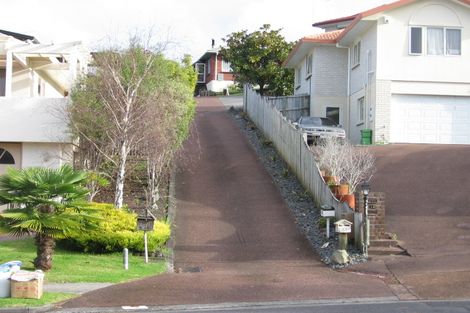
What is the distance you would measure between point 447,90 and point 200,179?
11621 mm

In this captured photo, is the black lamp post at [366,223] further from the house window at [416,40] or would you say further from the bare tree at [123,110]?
the house window at [416,40]

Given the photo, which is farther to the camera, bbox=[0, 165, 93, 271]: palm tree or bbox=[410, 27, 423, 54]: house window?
bbox=[410, 27, 423, 54]: house window

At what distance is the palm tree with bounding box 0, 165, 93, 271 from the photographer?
45.4ft

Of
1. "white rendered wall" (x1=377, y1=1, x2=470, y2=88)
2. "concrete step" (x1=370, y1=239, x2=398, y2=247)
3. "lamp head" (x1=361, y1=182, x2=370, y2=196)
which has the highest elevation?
"white rendered wall" (x1=377, y1=1, x2=470, y2=88)

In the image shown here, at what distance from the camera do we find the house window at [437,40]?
28.3 meters

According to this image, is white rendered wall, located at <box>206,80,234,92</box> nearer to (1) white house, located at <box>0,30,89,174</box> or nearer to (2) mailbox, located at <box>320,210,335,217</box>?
(1) white house, located at <box>0,30,89,174</box>

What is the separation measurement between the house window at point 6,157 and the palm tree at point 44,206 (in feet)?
32.1

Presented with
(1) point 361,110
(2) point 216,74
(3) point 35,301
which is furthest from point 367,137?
(2) point 216,74

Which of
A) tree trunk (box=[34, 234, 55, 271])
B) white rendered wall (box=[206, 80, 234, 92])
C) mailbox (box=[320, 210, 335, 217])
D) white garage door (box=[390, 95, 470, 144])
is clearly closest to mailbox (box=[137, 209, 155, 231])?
tree trunk (box=[34, 234, 55, 271])

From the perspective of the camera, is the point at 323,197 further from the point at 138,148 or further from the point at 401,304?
the point at 401,304

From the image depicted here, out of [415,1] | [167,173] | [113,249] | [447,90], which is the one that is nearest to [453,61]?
[447,90]

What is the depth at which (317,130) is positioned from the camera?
27.1 m

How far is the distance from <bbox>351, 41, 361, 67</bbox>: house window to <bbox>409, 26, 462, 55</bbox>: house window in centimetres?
373

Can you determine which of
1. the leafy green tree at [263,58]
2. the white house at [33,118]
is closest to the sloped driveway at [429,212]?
the white house at [33,118]
